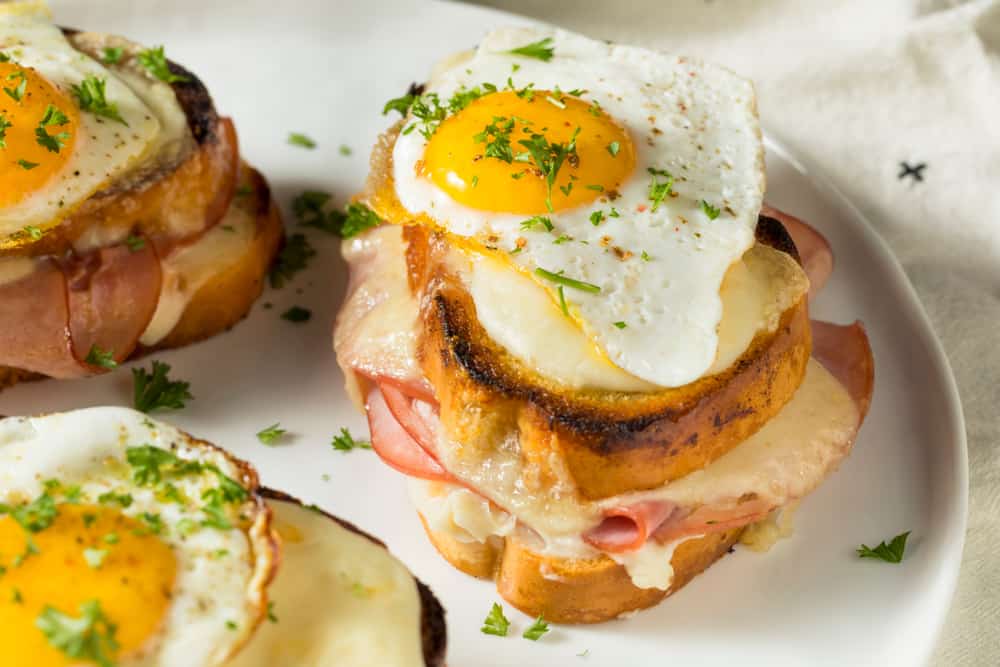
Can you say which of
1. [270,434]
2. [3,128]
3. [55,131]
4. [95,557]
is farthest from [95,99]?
[95,557]

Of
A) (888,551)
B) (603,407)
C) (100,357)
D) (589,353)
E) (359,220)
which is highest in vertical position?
(589,353)

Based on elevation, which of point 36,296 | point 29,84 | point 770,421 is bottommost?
point 36,296

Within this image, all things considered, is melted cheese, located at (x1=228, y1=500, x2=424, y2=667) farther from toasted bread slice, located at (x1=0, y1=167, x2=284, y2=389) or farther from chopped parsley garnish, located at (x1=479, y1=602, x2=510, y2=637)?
toasted bread slice, located at (x1=0, y1=167, x2=284, y2=389)

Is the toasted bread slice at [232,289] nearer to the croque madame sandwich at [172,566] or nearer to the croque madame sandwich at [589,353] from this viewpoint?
the croque madame sandwich at [589,353]

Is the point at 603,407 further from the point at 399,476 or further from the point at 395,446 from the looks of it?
the point at 399,476

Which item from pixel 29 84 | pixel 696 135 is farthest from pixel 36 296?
pixel 696 135

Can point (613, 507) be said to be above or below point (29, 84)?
below

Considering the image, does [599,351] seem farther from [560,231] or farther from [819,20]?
[819,20]
